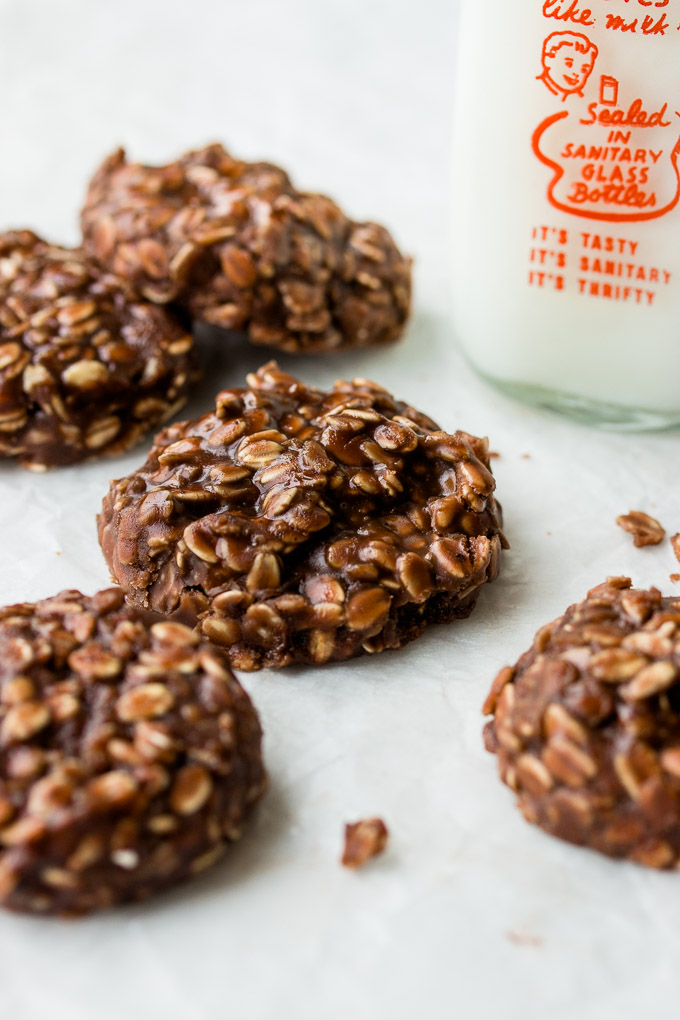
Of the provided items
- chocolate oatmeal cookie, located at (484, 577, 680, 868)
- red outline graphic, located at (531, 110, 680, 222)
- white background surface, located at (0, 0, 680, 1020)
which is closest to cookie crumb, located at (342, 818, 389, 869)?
white background surface, located at (0, 0, 680, 1020)

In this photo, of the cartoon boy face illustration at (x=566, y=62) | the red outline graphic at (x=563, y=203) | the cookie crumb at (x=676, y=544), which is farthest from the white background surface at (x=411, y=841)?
the cartoon boy face illustration at (x=566, y=62)

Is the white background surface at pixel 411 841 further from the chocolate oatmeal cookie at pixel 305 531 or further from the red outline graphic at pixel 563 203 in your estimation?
the red outline graphic at pixel 563 203

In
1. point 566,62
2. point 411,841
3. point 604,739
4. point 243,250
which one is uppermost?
point 566,62

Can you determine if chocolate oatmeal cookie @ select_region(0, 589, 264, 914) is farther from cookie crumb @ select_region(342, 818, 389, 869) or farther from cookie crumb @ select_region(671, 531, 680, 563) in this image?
cookie crumb @ select_region(671, 531, 680, 563)

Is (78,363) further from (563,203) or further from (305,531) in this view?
(563,203)

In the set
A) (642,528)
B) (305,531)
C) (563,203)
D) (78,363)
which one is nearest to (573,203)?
(563,203)

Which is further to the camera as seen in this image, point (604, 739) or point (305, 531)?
point (305, 531)
